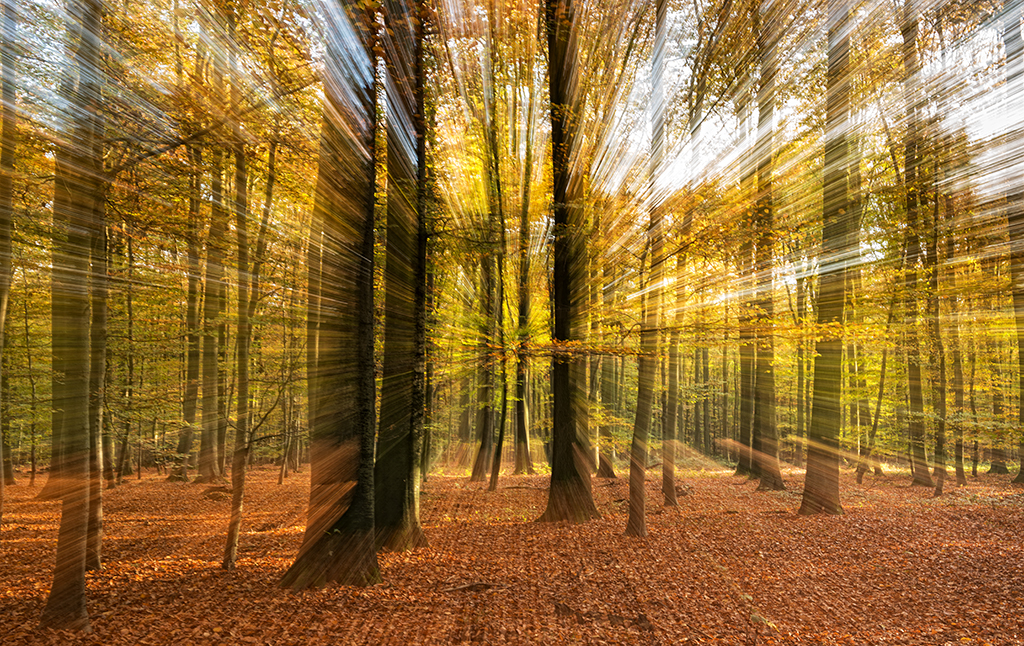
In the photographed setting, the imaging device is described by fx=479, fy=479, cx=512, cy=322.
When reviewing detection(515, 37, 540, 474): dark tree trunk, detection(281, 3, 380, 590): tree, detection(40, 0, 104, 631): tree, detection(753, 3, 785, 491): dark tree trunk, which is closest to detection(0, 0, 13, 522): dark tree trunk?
detection(40, 0, 104, 631): tree

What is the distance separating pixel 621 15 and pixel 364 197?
8581 mm

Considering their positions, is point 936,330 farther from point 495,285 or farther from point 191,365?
point 191,365

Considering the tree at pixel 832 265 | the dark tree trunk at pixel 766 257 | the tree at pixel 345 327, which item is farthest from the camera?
the dark tree trunk at pixel 766 257

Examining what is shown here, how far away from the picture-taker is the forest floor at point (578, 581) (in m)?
5.84

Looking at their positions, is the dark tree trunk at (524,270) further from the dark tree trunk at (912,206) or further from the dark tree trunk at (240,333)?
the dark tree trunk at (912,206)

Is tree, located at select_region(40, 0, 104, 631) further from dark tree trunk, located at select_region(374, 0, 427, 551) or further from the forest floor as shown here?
dark tree trunk, located at select_region(374, 0, 427, 551)

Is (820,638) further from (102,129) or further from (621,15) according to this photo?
(621,15)

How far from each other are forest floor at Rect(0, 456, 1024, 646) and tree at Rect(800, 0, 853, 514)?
91 cm

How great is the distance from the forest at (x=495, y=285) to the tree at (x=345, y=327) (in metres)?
0.06

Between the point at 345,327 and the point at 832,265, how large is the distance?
36.5 feet

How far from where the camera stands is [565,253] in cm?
1141

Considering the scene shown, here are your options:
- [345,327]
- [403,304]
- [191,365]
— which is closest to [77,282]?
[345,327]

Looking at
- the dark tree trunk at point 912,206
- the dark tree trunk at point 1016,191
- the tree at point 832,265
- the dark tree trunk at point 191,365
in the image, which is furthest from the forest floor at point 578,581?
the dark tree trunk at point 1016,191

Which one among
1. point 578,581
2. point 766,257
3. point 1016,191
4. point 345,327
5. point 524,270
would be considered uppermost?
point 1016,191
